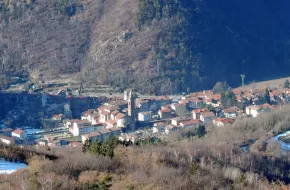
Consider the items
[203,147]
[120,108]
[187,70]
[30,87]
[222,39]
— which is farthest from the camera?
[222,39]

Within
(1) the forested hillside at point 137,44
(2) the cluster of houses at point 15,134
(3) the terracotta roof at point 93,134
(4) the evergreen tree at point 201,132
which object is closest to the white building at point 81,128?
(3) the terracotta roof at point 93,134

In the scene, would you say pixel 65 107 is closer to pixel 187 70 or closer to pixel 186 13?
pixel 187 70

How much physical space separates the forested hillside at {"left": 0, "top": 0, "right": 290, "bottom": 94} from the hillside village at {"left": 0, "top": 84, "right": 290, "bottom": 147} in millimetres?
4862

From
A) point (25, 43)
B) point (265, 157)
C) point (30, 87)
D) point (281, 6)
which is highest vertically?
point (281, 6)

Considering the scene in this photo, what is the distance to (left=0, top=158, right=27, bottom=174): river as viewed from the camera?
49.5ft

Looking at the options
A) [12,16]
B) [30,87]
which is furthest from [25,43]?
[30,87]

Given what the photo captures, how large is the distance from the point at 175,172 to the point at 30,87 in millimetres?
33215

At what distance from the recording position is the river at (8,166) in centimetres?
1509

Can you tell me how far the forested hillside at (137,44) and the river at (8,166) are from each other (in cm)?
3180

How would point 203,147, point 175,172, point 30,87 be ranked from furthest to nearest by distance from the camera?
point 30,87, point 203,147, point 175,172

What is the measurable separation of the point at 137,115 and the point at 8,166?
24.2 metres

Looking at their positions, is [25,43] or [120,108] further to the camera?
[25,43]

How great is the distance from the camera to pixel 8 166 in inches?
615

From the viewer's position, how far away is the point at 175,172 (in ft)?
50.8
